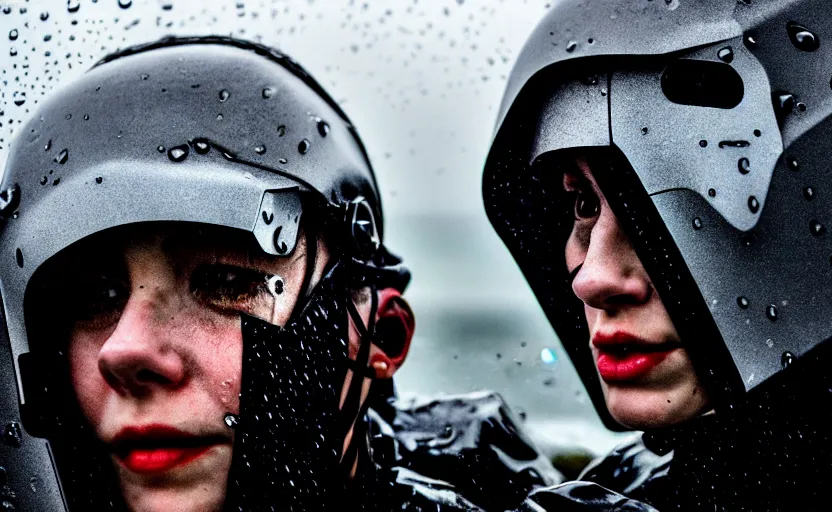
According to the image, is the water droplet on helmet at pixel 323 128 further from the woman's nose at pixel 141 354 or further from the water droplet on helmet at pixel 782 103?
the water droplet on helmet at pixel 782 103

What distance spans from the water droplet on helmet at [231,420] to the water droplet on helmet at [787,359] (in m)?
0.86

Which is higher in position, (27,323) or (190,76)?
(190,76)

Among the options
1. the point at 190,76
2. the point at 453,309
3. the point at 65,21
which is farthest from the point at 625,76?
the point at 453,309

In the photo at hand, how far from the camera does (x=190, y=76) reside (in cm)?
167

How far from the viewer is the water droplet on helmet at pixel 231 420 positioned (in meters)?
1.51

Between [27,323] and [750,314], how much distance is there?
1183mm

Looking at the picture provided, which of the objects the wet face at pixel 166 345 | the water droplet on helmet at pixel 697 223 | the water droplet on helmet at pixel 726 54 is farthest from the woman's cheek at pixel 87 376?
the water droplet on helmet at pixel 726 54

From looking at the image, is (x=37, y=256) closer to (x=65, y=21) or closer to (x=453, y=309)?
(x=65, y=21)

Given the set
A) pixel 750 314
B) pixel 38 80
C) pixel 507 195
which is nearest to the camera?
pixel 750 314

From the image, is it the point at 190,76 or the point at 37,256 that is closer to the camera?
→ the point at 37,256

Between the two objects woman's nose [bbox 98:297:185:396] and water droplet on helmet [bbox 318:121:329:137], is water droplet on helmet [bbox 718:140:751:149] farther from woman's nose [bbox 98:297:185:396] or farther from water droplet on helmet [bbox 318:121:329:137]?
woman's nose [bbox 98:297:185:396]

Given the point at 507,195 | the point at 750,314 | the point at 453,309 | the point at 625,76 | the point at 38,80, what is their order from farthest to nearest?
1. the point at 453,309
2. the point at 507,195
3. the point at 38,80
4. the point at 625,76
5. the point at 750,314

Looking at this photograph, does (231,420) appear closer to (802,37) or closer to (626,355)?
(626,355)

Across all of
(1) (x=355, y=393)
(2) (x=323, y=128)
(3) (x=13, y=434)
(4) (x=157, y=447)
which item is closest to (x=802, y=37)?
(2) (x=323, y=128)
